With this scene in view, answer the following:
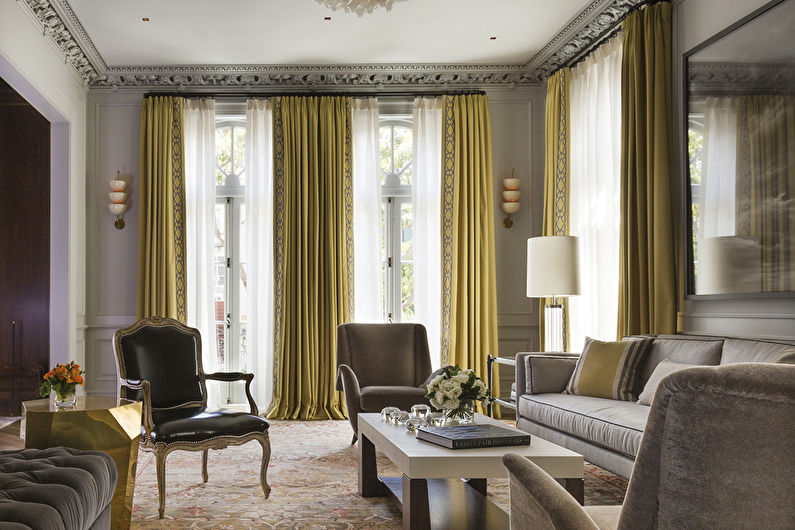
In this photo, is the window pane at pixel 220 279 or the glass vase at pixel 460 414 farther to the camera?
the window pane at pixel 220 279

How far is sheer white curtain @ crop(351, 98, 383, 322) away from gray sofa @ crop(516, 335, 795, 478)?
83.6 inches

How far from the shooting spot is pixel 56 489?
1958 millimetres

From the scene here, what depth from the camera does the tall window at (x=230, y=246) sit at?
256 inches

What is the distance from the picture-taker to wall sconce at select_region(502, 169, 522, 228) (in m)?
6.47

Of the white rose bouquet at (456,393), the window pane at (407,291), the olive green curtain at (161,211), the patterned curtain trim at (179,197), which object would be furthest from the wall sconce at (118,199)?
the white rose bouquet at (456,393)

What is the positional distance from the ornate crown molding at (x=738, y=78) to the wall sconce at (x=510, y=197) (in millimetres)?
2320

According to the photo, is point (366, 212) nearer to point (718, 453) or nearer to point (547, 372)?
point (547, 372)

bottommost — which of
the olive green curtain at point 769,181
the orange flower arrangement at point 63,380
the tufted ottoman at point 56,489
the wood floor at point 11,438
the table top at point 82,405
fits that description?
the wood floor at point 11,438

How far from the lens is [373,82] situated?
6.58 meters

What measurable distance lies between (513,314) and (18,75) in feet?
14.9

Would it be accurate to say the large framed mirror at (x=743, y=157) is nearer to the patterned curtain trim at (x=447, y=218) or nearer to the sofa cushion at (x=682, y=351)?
the sofa cushion at (x=682, y=351)

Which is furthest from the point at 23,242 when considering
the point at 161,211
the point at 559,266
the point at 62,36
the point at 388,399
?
the point at 559,266

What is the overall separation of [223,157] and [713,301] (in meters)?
4.57

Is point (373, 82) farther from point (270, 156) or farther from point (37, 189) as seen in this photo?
point (37, 189)
